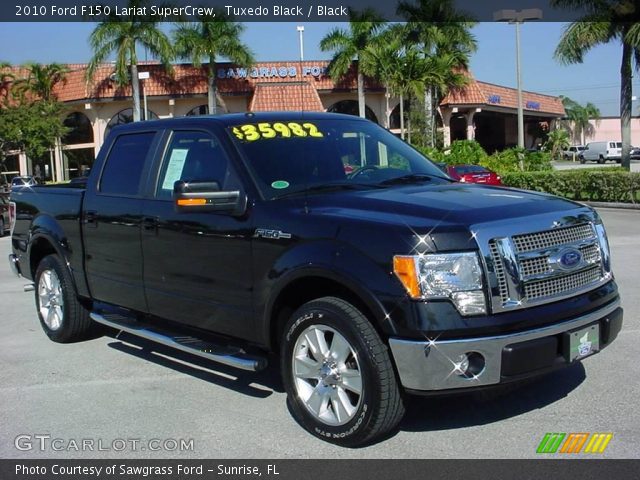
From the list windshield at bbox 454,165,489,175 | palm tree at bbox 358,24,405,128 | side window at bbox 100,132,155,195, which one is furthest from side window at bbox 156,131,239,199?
palm tree at bbox 358,24,405,128

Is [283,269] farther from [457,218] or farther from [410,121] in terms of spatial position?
[410,121]

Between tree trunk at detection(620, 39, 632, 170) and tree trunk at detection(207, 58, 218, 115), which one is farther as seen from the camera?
tree trunk at detection(207, 58, 218, 115)

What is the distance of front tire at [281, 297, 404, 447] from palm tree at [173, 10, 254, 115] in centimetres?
3633

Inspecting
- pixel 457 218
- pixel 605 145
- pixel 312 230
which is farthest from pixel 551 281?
pixel 605 145

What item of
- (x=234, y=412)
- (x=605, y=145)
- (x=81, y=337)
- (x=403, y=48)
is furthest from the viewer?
(x=605, y=145)

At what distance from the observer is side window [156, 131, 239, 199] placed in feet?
16.3

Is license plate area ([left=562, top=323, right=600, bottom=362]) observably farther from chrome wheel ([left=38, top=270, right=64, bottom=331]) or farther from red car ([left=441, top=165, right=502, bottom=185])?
red car ([left=441, top=165, right=502, bottom=185])

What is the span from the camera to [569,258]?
13.6ft

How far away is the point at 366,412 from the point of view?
3.95 m

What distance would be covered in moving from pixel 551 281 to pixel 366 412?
4.23ft

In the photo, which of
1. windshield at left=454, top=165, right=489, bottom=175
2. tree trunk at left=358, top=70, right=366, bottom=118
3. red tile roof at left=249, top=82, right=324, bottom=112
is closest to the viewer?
windshield at left=454, top=165, right=489, bottom=175

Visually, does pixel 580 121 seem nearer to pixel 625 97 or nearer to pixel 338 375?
pixel 625 97

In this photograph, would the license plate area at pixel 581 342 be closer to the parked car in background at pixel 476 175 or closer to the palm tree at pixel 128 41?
the parked car in background at pixel 476 175

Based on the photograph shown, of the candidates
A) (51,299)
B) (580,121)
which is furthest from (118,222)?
(580,121)
